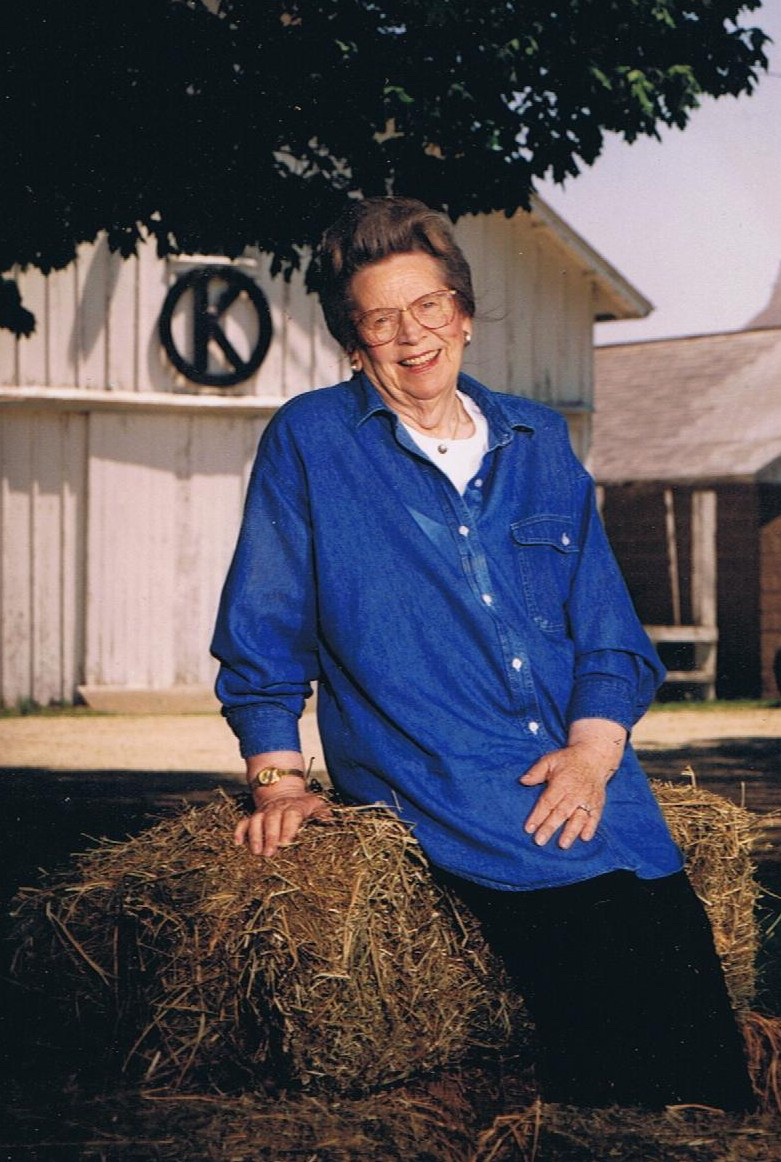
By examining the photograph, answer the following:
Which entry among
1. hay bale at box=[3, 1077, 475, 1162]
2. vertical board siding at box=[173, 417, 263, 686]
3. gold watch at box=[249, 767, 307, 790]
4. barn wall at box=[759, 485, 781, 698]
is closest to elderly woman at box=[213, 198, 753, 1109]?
gold watch at box=[249, 767, 307, 790]

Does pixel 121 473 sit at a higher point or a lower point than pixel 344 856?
higher

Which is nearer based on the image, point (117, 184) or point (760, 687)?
point (117, 184)

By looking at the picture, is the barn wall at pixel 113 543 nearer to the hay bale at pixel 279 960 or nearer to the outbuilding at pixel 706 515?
the outbuilding at pixel 706 515

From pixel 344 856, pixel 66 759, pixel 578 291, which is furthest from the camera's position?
pixel 578 291

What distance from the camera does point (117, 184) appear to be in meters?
6.05

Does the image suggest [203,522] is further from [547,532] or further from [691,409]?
[547,532]

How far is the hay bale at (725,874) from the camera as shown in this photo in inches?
141

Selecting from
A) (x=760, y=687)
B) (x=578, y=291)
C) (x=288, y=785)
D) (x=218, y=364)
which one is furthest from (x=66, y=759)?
(x=760, y=687)

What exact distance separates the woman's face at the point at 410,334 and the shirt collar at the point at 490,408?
0.17 ft

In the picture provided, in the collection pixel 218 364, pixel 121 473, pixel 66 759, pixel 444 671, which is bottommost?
pixel 66 759

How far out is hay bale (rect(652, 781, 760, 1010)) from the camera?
11.8ft

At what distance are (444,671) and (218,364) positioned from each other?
41.1ft

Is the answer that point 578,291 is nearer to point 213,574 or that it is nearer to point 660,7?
point 213,574

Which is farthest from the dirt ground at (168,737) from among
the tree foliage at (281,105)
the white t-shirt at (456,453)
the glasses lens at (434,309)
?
the glasses lens at (434,309)
